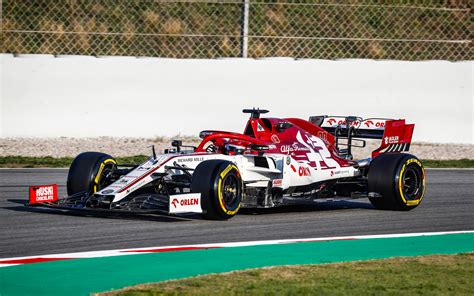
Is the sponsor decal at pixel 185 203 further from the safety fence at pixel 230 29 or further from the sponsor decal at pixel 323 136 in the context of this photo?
the safety fence at pixel 230 29

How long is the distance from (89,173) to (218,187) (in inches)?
74.5

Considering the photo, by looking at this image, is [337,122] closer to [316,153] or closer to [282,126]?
[316,153]

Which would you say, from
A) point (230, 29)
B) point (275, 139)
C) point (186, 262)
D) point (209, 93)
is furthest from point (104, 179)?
point (230, 29)

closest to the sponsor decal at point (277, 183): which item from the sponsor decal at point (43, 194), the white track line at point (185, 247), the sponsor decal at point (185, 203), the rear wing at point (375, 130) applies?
the sponsor decal at point (185, 203)

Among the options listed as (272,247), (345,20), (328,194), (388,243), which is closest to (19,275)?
(272,247)

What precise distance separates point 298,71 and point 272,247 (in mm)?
9246

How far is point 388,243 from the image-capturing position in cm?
984

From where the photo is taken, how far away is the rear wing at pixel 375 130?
13062mm

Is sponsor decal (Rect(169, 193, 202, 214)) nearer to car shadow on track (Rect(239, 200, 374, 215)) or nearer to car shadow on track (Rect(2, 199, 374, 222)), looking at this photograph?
car shadow on track (Rect(2, 199, 374, 222))

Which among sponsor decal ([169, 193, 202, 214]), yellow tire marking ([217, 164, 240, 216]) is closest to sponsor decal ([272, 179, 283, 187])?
yellow tire marking ([217, 164, 240, 216])

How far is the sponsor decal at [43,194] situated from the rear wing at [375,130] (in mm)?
4130

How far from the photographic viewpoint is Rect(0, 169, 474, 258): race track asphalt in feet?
30.8

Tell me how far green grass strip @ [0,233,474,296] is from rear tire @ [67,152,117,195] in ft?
9.40

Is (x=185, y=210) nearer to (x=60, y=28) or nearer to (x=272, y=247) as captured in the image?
(x=272, y=247)
